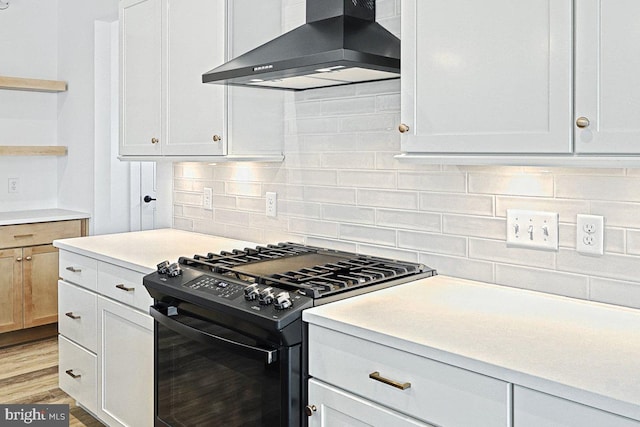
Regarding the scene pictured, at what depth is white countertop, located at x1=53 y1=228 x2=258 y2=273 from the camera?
2.53m

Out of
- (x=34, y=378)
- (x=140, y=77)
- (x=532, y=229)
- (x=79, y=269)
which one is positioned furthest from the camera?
(x=34, y=378)

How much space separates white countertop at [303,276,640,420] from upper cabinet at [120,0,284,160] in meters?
1.12

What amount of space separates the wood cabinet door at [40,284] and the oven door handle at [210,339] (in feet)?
7.70

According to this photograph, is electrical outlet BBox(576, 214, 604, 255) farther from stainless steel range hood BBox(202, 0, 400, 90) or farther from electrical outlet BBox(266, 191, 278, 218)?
electrical outlet BBox(266, 191, 278, 218)

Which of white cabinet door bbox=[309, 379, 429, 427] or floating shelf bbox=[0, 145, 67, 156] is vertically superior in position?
floating shelf bbox=[0, 145, 67, 156]

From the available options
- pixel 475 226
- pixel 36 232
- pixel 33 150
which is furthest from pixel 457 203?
pixel 33 150

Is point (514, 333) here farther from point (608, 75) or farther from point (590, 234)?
point (608, 75)

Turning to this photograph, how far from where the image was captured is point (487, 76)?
65.1 inches

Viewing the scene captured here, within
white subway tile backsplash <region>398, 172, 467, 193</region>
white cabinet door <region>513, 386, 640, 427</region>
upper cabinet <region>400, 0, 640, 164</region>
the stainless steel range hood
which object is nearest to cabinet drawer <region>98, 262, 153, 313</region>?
the stainless steel range hood

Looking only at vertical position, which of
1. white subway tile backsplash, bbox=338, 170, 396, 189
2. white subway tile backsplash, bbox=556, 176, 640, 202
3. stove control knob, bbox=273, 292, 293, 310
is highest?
white subway tile backsplash, bbox=338, 170, 396, 189

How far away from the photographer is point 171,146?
288 centimetres

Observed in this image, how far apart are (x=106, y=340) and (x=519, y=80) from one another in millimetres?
2084

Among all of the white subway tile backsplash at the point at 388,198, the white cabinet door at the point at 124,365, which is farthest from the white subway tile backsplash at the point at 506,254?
the white cabinet door at the point at 124,365

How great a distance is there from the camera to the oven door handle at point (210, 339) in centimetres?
171
